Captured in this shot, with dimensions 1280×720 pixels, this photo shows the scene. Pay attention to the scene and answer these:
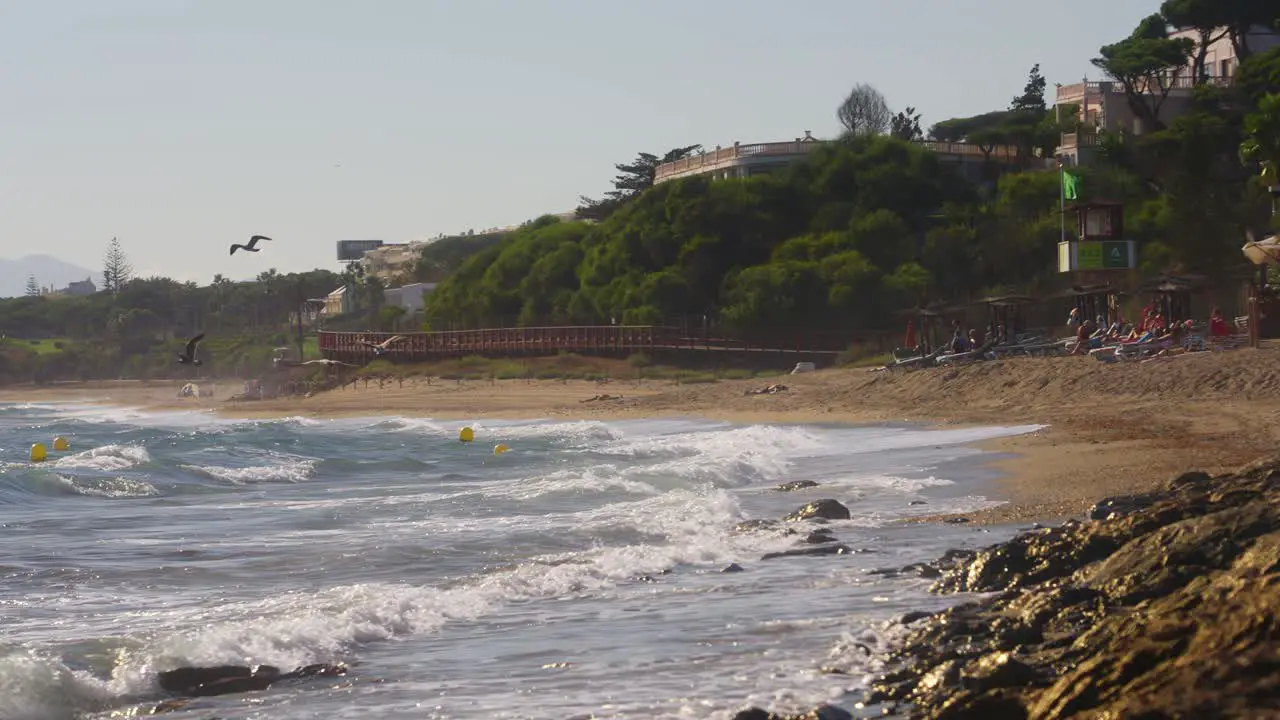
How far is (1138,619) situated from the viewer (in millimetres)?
8430

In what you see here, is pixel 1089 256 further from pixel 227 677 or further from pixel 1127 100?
pixel 227 677

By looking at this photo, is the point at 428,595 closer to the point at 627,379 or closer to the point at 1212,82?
the point at 627,379

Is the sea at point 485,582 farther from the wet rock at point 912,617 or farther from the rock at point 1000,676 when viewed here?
the rock at point 1000,676

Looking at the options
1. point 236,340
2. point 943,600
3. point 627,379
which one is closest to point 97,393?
point 236,340

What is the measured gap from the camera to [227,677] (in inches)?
436

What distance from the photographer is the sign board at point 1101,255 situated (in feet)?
137

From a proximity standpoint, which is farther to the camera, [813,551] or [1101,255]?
[1101,255]

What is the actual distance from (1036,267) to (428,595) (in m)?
45.1

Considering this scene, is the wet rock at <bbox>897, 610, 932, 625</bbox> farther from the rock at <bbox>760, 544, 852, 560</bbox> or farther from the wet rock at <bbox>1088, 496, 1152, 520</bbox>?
the rock at <bbox>760, 544, 852, 560</bbox>

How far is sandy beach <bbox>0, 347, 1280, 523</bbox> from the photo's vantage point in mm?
18906

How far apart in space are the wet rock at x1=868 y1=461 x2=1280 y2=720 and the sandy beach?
4.02 meters

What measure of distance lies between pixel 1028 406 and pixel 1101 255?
11833 mm

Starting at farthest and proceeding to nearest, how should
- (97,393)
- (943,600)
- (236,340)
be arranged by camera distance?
(236,340), (97,393), (943,600)

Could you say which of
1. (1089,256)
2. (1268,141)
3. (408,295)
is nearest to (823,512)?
(1268,141)
